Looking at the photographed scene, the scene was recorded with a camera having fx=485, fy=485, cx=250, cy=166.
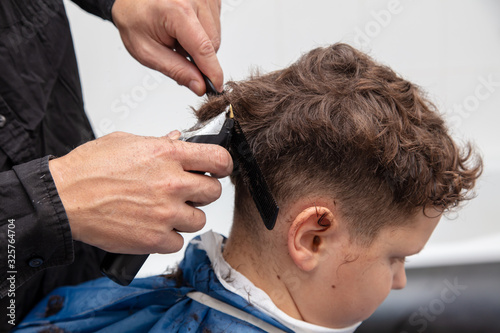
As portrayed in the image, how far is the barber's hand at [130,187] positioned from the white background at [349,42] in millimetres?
1170

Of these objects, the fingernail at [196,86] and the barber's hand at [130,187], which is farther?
the fingernail at [196,86]

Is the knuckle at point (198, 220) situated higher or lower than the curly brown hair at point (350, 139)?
lower

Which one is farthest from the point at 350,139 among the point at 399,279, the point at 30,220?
the point at 30,220

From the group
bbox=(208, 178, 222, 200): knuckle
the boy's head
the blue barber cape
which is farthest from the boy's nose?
bbox=(208, 178, 222, 200): knuckle

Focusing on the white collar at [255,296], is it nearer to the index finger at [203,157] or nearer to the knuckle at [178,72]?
the index finger at [203,157]

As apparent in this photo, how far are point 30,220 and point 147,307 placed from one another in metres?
0.43

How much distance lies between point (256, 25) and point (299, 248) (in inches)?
55.6

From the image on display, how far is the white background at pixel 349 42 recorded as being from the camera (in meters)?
2.12

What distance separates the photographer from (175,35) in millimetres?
1104

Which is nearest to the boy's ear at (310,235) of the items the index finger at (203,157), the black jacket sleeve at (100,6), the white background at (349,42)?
the index finger at (203,157)

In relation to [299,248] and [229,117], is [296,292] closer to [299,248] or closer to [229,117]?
[299,248]

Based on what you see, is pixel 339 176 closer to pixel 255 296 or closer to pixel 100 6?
pixel 255 296

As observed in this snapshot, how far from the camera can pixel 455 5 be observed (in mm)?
2236

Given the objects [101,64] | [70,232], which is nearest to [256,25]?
[101,64]
